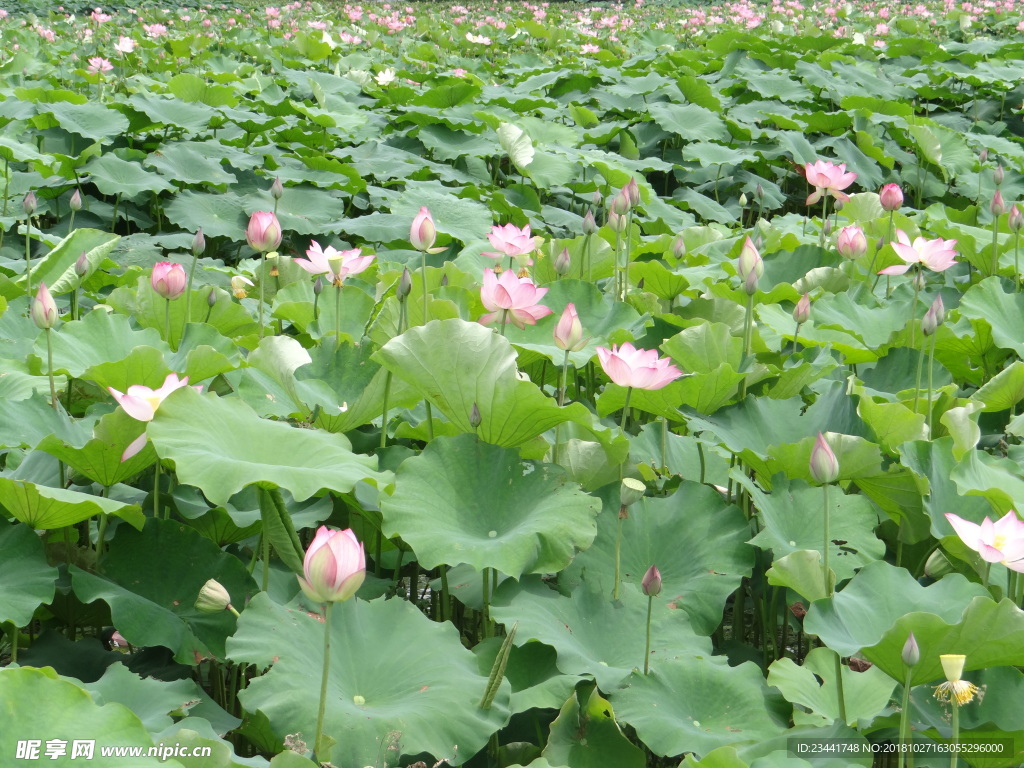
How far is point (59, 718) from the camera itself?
753 mm

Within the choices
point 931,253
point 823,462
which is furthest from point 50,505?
point 931,253

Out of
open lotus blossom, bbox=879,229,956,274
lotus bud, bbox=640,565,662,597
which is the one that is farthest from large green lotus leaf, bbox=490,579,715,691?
open lotus blossom, bbox=879,229,956,274

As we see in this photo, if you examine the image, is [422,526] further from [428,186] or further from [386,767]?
[428,186]

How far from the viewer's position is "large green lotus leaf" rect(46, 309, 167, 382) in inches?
55.9

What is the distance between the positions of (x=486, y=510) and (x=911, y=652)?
55 centimetres

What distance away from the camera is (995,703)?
3.31ft

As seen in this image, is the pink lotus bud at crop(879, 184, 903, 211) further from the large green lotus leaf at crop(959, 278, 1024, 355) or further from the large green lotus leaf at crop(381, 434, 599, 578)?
the large green lotus leaf at crop(381, 434, 599, 578)

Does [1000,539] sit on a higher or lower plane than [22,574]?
higher

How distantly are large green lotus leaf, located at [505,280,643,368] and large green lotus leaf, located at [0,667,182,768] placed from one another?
0.96 m

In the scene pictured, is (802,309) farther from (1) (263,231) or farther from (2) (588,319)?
(1) (263,231)

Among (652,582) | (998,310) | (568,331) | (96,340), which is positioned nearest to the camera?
(652,582)

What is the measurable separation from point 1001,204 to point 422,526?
5.20 feet

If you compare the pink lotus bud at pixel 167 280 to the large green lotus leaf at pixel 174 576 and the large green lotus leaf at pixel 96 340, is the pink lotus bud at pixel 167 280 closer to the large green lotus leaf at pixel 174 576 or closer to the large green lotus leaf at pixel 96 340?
the large green lotus leaf at pixel 96 340

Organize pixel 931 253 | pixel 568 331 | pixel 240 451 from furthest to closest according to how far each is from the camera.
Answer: pixel 931 253 < pixel 568 331 < pixel 240 451
